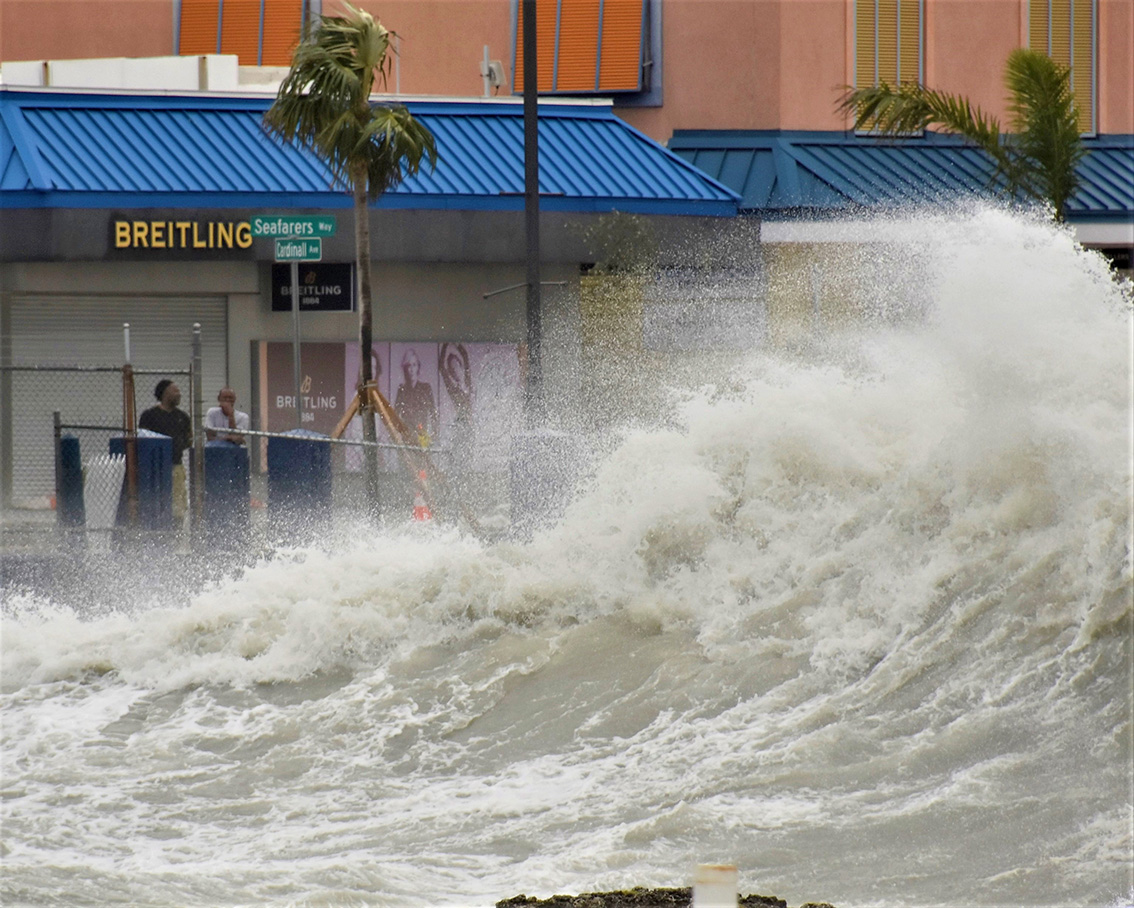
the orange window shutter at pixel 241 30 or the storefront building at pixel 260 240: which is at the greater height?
the orange window shutter at pixel 241 30

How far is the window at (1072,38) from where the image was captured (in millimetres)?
23219

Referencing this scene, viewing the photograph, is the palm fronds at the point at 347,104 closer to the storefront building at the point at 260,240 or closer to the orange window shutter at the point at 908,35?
the storefront building at the point at 260,240

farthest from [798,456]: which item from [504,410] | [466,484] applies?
[504,410]

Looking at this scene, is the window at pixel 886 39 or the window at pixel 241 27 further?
the window at pixel 241 27

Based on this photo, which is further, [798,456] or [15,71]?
[15,71]

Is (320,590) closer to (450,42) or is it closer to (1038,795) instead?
(1038,795)

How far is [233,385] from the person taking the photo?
20344mm

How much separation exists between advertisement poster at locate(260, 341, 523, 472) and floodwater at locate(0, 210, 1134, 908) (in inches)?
305

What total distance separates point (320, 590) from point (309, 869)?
4.38 meters

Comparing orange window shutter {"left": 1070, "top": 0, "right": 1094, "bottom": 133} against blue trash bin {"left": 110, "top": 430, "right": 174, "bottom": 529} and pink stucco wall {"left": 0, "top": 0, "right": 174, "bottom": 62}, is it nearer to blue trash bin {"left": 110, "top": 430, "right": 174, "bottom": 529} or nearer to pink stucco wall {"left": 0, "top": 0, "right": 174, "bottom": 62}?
pink stucco wall {"left": 0, "top": 0, "right": 174, "bottom": 62}

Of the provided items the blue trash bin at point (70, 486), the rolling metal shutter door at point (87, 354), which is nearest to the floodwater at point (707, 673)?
the blue trash bin at point (70, 486)

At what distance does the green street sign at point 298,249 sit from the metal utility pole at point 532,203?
251cm

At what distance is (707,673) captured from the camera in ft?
30.8

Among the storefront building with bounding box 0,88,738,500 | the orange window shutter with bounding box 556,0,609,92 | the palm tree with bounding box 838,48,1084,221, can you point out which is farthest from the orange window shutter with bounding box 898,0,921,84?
the palm tree with bounding box 838,48,1084,221
